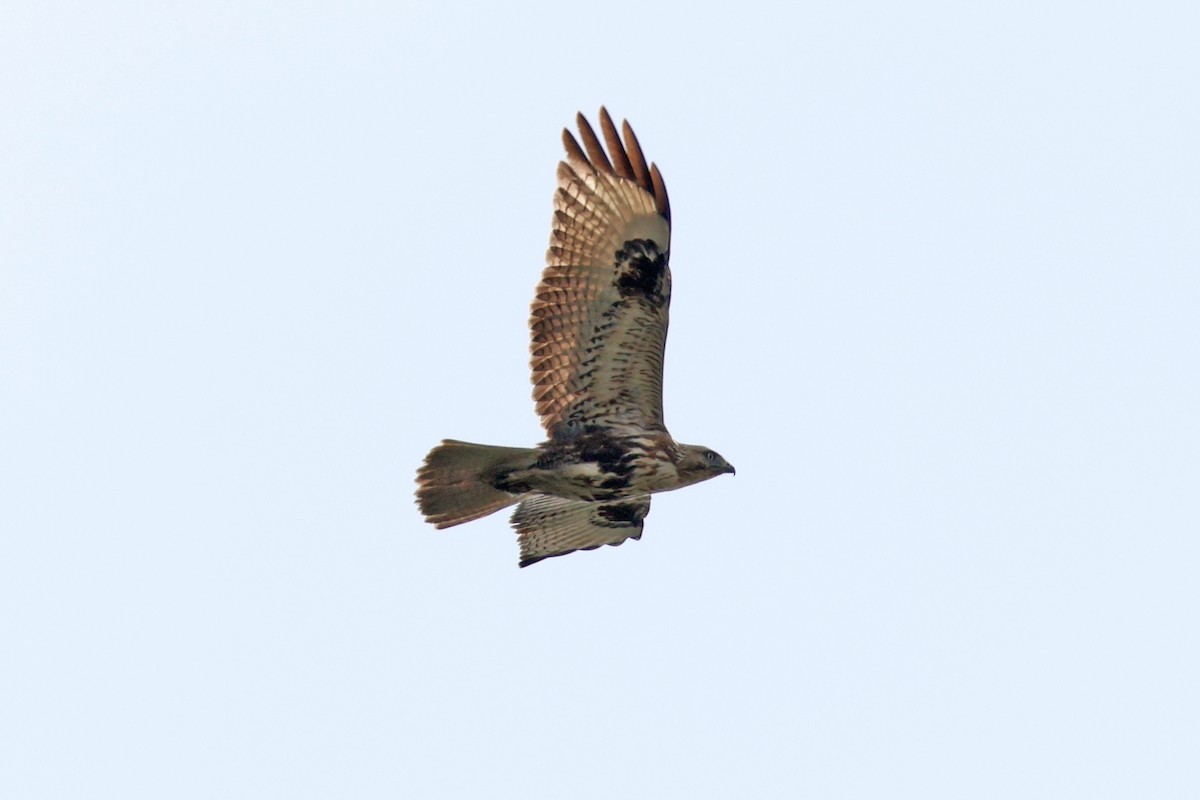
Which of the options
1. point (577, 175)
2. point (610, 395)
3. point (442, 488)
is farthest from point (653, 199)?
point (442, 488)

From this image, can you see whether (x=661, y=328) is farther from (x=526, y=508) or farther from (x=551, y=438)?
(x=526, y=508)

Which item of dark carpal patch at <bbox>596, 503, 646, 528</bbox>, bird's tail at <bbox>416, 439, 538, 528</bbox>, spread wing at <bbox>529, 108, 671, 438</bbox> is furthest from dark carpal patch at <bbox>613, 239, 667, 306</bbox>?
dark carpal patch at <bbox>596, 503, 646, 528</bbox>

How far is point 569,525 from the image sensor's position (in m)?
14.2

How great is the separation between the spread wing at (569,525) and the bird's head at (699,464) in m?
1.05

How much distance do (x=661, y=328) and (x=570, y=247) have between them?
80cm

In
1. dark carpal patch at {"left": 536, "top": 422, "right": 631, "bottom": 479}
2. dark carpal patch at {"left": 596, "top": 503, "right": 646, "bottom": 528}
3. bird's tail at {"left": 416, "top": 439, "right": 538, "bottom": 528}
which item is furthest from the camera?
dark carpal patch at {"left": 596, "top": 503, "right": 646, "bottom": 528}

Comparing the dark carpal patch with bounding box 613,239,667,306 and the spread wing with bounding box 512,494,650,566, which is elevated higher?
the dark carpal patch with bounding box 613,239,667,306

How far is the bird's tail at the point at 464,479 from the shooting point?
12.7 m

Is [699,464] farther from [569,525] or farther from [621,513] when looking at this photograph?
[569,525]

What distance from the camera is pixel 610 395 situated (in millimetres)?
12984

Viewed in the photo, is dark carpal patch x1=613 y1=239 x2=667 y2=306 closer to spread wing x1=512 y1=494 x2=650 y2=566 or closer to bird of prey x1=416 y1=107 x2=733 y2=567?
bird of prey x1=416 y1=107 x2=733 y2=567

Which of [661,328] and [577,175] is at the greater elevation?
[577,175]

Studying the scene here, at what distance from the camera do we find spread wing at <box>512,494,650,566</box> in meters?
14.0

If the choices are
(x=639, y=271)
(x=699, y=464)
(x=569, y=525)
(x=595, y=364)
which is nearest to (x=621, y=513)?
(x=569, y=525)
